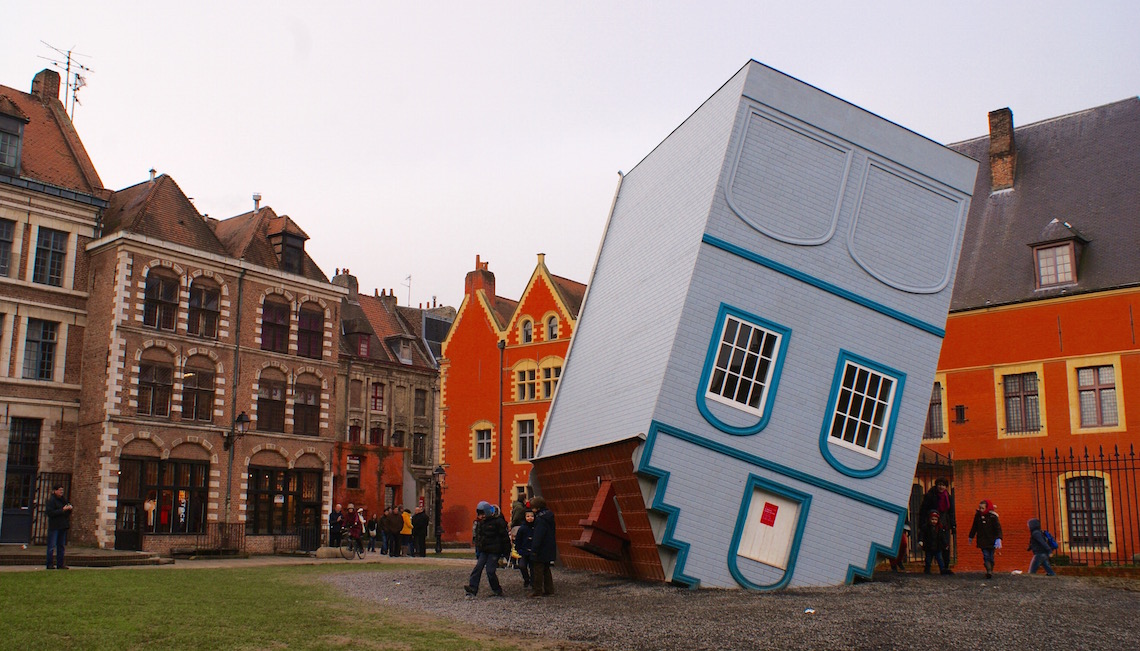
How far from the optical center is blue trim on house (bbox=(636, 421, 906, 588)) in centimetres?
1582

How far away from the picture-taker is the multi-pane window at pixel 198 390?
1251 inches

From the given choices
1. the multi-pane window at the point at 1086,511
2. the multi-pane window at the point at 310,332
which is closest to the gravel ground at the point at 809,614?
the multi-pane window at the point at 1086,511

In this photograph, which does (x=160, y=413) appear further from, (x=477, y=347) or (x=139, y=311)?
(x=477, y=347)

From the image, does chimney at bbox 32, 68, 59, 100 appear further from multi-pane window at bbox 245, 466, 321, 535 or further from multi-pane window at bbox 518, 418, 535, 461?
multi-pane window at bbox 518, 418, 535, 461

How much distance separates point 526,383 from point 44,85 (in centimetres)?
2233

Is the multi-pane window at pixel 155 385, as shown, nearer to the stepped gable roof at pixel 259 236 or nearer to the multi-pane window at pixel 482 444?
the stepped gable roof at pixel 259 236

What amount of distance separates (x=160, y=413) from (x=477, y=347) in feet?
59.7

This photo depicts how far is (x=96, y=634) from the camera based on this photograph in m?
10.3

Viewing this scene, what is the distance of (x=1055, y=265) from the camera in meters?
28.5

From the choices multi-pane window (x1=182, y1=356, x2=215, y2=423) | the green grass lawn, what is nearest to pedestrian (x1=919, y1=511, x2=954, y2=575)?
the green grass lawn

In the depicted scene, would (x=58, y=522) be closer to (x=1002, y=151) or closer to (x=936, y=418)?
(x=936, y=418)

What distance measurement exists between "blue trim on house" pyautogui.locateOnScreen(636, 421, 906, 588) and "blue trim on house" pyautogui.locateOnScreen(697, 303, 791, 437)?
0.36 meters

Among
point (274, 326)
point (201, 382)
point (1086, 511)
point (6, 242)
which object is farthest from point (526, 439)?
point (1086, 511)

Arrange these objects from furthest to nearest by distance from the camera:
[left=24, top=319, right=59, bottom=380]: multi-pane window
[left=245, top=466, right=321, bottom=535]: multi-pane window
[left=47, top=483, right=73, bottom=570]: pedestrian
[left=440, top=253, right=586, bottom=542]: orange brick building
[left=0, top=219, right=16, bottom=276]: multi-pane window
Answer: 1. [left=440, top=253, right=586, bottom=542]: orange brick building
2. [left=245, top=466, right=321, bottom=535]: multi-pane window
3. [left=24, top=319, right=59, bottom=380]: multi-pane window
4. [left=0, top=219, right=16, bottom=276]: multi-pane window
5. [left=47, top=483, right=73, bottom=570]: pedestrian
